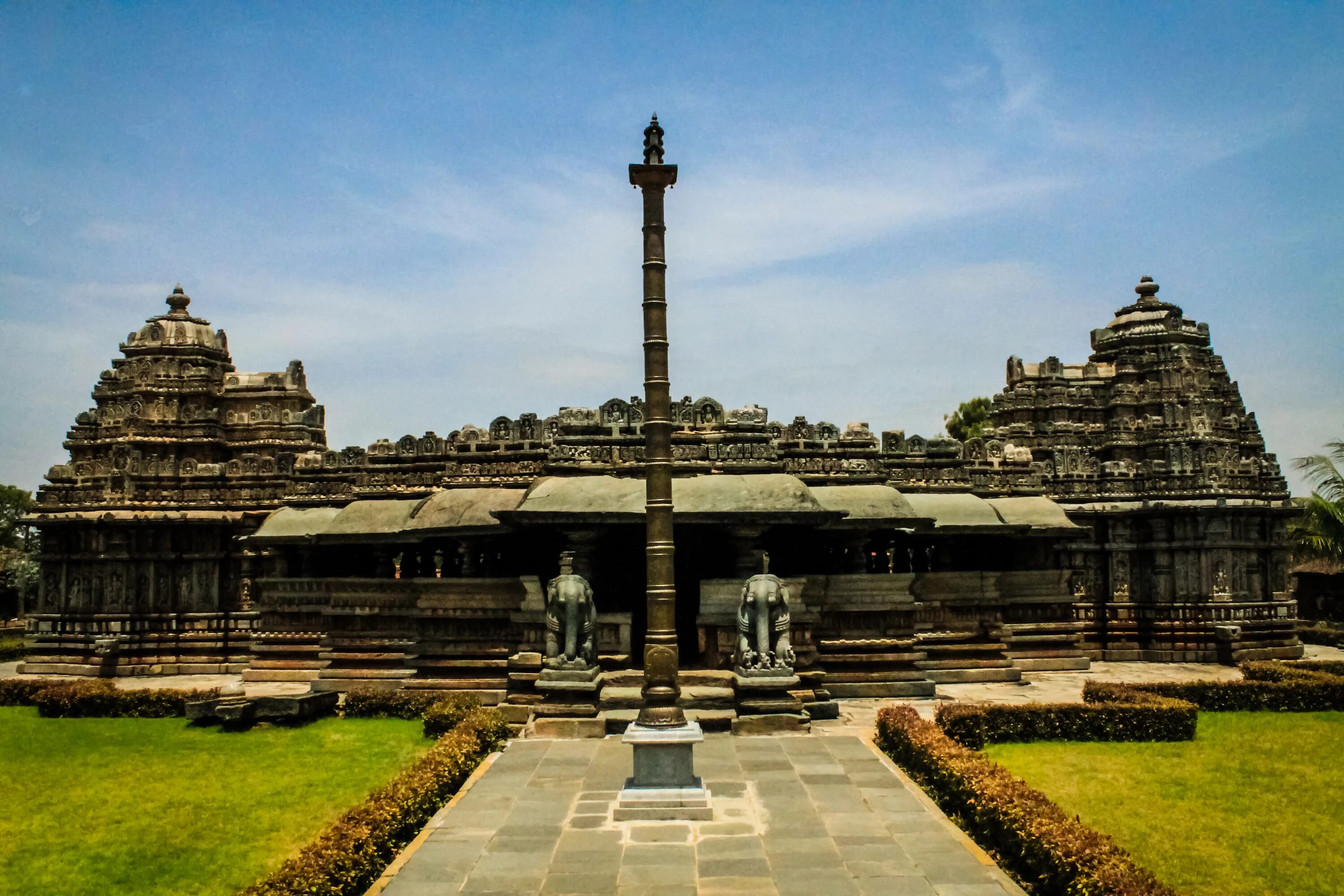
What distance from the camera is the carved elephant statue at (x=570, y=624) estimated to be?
13289mm

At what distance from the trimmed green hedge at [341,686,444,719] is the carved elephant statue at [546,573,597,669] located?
264 centimetres

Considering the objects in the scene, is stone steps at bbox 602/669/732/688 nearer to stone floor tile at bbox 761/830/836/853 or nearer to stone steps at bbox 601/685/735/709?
stone steps at bbox 601/685/735/709

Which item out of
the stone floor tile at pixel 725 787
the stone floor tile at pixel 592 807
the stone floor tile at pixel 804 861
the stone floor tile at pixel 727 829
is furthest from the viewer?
the stone floor tile at pixel 725 787

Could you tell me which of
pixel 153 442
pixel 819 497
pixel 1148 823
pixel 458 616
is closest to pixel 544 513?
pixel 458 616

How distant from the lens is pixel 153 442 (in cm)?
2364

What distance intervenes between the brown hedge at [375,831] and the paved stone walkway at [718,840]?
0.19m

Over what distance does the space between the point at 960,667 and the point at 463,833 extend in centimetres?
1169

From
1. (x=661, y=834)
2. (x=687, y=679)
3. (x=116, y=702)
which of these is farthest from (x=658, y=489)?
(x=116, y=702)

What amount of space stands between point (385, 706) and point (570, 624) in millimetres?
3598

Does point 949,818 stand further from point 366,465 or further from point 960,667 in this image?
point 366,465

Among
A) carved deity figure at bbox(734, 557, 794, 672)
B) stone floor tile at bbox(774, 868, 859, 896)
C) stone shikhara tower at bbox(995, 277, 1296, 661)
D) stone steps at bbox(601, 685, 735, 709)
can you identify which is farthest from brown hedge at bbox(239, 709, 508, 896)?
stone shikhara tower at bbox(995, 277, 1296, 661)

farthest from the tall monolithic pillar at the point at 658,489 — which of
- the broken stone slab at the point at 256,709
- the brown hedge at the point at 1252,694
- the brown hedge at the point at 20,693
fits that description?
the brown hedge at the point at 20,693

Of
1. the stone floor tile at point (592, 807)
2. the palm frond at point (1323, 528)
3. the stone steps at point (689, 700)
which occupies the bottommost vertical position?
the stone floor tile at point (592, 807)

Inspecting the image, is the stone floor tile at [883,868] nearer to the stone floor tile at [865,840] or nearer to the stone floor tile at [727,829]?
the stone floor tile at [865,840]
